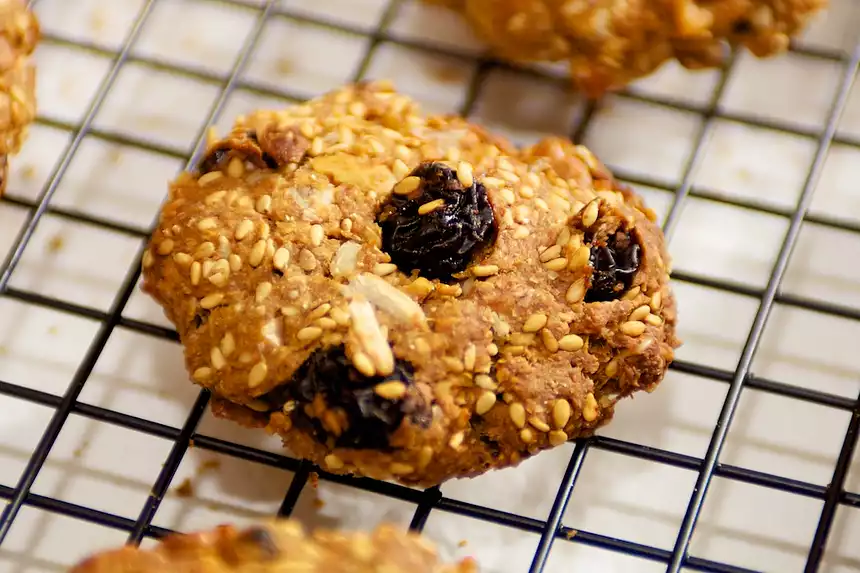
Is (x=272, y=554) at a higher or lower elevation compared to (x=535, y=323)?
lower

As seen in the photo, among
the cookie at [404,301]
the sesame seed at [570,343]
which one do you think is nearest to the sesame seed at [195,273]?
the cookie at [404,301]

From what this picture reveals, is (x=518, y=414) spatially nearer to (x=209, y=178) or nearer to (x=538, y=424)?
(x=538, y=424)

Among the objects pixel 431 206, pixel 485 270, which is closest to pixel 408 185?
pixel 431 206

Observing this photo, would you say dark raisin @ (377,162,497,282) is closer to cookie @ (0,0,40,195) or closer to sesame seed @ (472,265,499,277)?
sesame seed @ (472,265,499,277)

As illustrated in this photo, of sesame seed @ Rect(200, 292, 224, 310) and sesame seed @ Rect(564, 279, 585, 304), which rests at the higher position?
sesame seed @ Rect(564, 279, 585, 304)

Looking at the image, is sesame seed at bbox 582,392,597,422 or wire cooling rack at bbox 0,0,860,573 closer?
sesame seed at bbox 582,392,597,422

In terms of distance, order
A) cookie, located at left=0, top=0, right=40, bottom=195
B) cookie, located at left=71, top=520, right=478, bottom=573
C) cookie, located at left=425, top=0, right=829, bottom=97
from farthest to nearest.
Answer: cookie, located at left=425, top=0, right=829, bottom=97
cookie, located at left=0, top=0, right=40, bottom=195
cookie, located at left=71, top=520, right=478, bottom=573

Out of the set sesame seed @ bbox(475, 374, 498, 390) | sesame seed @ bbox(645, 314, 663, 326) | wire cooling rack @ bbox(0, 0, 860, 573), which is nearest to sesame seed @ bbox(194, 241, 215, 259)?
wire cooling rack @ bbox(0, 0, 860, 573)
